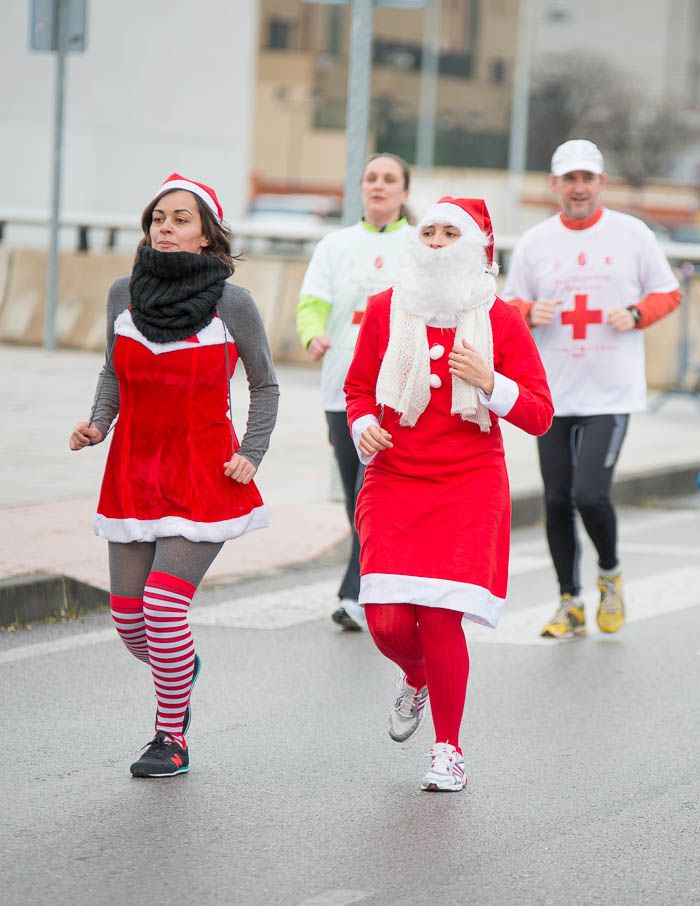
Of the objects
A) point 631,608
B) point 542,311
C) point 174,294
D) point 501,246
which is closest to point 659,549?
point 631,608

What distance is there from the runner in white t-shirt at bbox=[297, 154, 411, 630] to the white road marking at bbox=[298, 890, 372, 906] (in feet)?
11.0

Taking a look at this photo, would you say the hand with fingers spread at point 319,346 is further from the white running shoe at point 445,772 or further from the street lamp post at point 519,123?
the street lamp post at point 519,123

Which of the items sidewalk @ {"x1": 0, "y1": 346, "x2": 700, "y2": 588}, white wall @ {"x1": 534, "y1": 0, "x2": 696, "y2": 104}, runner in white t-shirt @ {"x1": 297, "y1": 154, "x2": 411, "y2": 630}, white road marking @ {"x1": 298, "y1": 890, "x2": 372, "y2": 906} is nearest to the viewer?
white road marking @ {"x1": 298, "y1": 890, "x2": 372, "y2": 906}

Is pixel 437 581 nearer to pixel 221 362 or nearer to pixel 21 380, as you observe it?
pixel 221 362

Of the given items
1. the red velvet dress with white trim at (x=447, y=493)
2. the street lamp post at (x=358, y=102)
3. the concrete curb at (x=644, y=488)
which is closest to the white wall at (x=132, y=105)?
the concrete curb at (x=644, y=488)

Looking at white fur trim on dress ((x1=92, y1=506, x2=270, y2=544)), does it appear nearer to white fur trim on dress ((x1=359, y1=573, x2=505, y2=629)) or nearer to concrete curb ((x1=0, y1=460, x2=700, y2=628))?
white fur trim on dress ((x1=359, y1=573, x2=505, y2=629))

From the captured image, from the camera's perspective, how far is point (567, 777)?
5.54 m

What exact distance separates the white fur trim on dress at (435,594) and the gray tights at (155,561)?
49cm

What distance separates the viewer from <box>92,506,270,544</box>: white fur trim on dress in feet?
17.1

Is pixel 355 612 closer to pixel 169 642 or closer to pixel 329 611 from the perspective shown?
pixel 329 611

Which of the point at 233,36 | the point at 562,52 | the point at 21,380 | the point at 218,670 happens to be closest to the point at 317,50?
the point at 562,52

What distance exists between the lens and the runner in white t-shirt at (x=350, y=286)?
768 centimetres

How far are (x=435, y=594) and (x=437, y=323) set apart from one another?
2.60 ft

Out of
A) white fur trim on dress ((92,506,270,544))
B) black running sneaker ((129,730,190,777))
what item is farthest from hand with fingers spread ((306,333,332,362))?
black running sneaker ((129,730,190,777))
